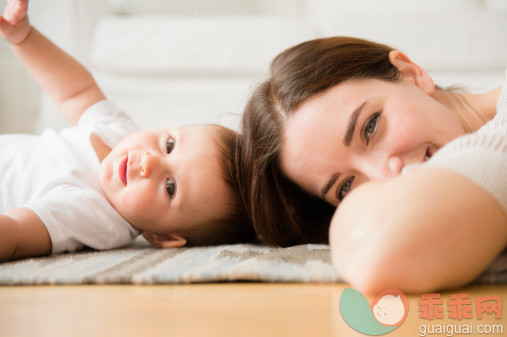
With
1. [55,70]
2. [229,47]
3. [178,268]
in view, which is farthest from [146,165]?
[229,47]

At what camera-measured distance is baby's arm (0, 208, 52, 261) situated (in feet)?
2.68

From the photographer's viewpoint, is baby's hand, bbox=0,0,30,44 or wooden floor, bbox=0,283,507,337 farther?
baby's hand, bbox=0,0,30,44

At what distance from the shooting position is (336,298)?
0.51 metres

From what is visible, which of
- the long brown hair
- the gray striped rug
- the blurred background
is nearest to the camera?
the gray striped rug

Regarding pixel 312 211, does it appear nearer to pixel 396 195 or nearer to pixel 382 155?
pixel 382 155

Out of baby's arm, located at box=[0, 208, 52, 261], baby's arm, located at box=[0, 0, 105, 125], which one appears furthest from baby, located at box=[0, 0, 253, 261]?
baby's arm, located at box=[0, 0, 105, 125]

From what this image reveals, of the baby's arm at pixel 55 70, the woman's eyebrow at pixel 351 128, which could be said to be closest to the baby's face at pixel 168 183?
the woman's eyebrow at pixel 351 128

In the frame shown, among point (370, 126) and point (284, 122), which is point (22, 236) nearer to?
point (284, 122)

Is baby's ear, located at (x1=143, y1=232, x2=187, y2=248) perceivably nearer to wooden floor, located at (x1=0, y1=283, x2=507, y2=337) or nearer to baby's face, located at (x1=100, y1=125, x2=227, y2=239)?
baby's face, located at (x1=100, y1=125, x2=227, y2=239)

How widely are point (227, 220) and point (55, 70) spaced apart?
70 centimetres

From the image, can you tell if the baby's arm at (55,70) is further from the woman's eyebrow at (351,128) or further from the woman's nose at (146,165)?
the woman's eyebrow at (351,128)

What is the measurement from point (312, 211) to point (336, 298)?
560 millimetres

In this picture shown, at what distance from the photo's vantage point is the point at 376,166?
78cm

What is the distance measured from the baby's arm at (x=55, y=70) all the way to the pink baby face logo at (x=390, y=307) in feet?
3.73
